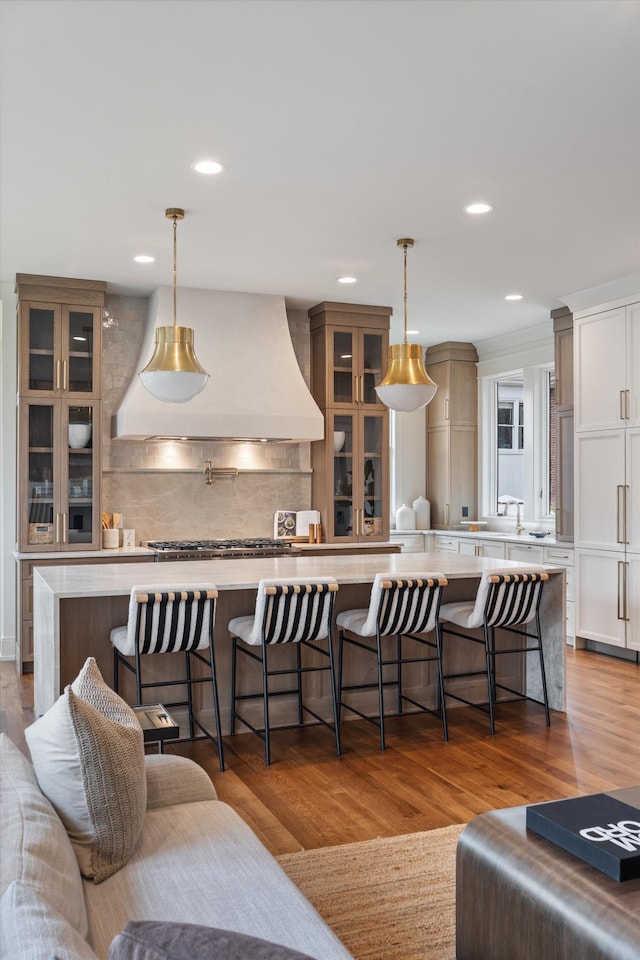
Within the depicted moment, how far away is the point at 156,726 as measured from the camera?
2492mm

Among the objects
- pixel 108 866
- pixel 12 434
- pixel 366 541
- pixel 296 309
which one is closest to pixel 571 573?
pixel 366 541

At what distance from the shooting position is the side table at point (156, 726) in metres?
2.43

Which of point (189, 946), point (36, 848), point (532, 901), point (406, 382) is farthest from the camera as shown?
point (406, 382)

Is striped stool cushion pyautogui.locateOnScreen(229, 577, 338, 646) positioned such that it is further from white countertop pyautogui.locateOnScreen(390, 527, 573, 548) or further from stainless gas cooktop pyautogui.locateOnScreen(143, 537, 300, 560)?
white countertop pyautogui.locateOnScreen(390, 527, 573, 548)

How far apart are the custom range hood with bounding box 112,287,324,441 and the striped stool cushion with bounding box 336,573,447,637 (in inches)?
94.7

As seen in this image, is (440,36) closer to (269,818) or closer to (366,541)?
(269,818)

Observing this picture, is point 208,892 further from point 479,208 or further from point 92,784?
point 479,208

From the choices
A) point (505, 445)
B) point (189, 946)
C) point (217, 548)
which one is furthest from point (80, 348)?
point (189, 946)

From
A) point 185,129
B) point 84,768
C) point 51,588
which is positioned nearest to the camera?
point 84,768

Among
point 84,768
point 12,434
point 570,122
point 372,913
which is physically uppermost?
point 570,122

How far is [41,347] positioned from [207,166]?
261 cm

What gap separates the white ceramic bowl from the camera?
599 centimetres

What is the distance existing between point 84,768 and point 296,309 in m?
5.63

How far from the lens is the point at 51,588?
12.3ft
